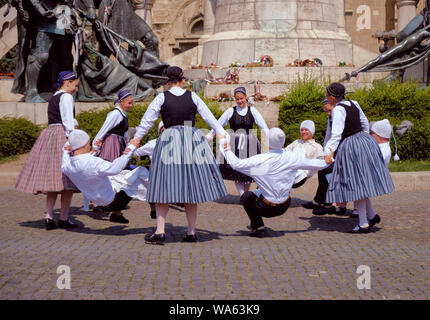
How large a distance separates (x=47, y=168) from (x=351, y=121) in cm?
342

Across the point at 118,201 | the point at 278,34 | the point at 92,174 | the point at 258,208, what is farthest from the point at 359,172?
the point at 278,34

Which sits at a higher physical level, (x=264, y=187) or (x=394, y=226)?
(x=264, y=187)

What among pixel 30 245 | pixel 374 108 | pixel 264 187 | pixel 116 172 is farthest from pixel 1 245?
pixel 374 108

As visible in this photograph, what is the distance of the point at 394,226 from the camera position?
25.5ft

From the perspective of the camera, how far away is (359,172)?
7219 millimetres

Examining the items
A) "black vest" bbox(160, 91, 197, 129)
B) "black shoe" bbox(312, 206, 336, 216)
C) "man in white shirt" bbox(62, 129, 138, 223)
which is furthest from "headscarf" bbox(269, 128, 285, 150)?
"black shoe" bbox(312, 206, 336, 216)

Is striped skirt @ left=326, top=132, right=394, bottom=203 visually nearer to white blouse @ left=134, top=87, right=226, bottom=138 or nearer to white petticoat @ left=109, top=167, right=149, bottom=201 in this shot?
white blouse @ left=134, top=87, right=226, bottom=138

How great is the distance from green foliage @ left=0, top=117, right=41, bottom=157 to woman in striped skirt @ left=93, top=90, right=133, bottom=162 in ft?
18.1

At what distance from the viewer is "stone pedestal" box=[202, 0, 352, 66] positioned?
17.8 meters

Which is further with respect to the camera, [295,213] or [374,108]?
[374,108]

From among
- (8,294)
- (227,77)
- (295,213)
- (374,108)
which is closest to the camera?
(8,294)

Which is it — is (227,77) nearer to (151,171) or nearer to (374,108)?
(374,108)

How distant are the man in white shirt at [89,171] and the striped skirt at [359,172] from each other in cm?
233

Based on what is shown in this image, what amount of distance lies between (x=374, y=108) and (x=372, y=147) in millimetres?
6328
